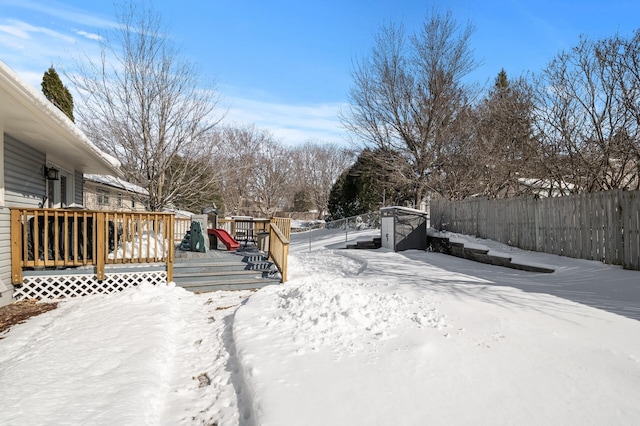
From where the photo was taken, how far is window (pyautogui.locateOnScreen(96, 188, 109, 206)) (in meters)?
18.3

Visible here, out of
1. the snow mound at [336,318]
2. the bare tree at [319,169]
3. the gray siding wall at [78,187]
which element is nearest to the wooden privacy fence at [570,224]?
the snow mound at [336,318]

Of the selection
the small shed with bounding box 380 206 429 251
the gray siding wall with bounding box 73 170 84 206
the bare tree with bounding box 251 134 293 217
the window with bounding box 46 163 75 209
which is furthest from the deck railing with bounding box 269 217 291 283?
the bare tree with bounding box 251 134 293 217

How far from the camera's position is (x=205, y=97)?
12.3 m

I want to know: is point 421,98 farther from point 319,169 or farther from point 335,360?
point 319,169

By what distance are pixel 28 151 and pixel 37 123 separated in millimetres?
2229

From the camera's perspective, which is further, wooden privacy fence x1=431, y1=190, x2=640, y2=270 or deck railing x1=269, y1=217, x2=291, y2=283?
deck railing x1=269, y1=217, x2=291, y2=283

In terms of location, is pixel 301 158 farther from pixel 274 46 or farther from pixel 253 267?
pixel 253 267

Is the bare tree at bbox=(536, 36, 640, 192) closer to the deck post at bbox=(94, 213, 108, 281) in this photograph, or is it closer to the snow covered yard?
the snow covered yard

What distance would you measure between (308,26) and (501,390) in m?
11.9

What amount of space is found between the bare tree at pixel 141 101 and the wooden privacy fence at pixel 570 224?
9.93 m

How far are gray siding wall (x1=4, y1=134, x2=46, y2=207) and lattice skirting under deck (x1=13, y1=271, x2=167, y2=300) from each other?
150 centimetres

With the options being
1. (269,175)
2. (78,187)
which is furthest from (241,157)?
(78,187)

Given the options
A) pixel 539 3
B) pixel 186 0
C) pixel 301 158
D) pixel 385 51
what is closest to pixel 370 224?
pixel 385 51

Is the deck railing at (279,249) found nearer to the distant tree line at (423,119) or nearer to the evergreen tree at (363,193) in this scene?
the distant tree line at (423,119)
